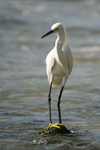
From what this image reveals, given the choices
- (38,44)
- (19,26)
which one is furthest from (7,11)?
(38,44)

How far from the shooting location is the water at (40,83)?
4.69 m

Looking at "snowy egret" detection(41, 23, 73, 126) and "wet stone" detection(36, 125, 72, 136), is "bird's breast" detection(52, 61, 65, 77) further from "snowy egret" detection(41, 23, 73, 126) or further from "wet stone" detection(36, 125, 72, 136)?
"wet stone" detection(36, 125, 72, 136)

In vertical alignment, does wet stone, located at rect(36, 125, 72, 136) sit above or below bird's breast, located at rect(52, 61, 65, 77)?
below

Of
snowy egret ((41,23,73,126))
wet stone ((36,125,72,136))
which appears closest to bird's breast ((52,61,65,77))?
snowy egret ((41,23,73,126))

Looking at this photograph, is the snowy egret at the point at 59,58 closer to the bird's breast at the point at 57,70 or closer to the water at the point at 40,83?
the bird's breast at the point at 57,70

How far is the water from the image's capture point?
4693mm

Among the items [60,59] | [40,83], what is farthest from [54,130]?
[40,83]

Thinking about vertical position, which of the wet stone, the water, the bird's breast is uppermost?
the bird's breast

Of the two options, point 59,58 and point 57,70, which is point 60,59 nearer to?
point 59,58

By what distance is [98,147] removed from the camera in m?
4.29

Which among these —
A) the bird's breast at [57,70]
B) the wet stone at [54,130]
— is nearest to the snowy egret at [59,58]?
the bird's breast at [57,70]

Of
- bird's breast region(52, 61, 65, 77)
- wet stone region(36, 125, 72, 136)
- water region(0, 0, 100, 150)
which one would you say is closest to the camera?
water region(0, 0, 100, 150)

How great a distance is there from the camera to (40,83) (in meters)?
8.45

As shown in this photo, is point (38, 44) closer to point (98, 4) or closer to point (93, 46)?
point (93, 46)
